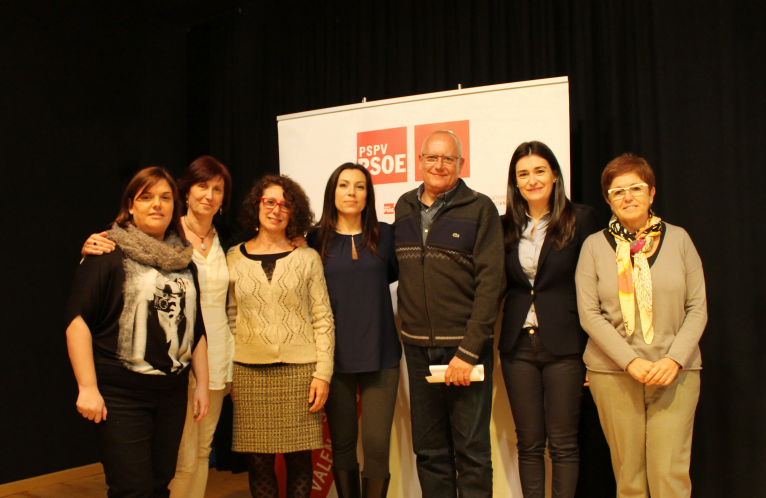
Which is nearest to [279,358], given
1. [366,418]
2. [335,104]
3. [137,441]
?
[366,418]

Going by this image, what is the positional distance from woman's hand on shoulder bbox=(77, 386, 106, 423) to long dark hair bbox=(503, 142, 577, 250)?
1623 mm

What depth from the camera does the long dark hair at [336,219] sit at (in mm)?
2236

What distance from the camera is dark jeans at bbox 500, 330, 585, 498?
1990 mm

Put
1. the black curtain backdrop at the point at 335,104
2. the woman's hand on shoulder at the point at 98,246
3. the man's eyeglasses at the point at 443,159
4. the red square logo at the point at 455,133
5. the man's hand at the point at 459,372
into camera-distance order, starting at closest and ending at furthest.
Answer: the woman's hand on shoulder at the point at 98,246, the man's hand at the point at 459,372, the man's eyeglasses at the point at 443,159, the black curtain backdrop at the point at 335,104, the red square logo at the point at 455,133

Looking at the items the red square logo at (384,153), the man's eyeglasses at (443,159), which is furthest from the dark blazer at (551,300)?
the red square logo at (384,153)

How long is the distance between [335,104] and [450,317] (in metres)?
2.22

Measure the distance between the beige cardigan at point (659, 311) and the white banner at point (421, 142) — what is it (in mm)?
640

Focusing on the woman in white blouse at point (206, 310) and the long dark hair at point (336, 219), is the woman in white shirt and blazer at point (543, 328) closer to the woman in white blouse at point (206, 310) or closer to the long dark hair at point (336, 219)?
the long dark hair at point (336, 219)

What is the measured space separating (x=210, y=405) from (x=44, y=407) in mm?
1750

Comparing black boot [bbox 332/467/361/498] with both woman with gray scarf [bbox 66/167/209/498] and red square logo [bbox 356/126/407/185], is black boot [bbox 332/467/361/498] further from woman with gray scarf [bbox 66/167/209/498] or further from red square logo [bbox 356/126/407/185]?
red square logo [bbox 356/126/407/185]

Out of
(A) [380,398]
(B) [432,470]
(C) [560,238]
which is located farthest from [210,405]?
(C) [560,238]

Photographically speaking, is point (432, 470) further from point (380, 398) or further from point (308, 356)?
point (308, 356)

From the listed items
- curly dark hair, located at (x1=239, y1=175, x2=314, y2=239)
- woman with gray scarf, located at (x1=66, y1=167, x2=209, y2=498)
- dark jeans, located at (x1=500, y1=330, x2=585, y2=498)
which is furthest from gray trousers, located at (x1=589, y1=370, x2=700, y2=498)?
woman with gray scarf, located at (x1=66, y1=167, x2=209, y2=498)

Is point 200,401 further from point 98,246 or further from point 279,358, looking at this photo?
point 98,246
